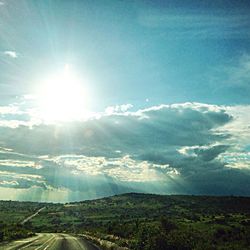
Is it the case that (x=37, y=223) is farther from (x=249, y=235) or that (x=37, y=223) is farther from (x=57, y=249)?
(x=249, y=235)

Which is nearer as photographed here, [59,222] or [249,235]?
[249,235]

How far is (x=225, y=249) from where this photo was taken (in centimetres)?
2044

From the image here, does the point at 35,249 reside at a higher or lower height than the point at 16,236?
lower

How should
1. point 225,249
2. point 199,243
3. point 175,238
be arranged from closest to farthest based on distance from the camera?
point 225,249 < point 199,243 < point 175,238

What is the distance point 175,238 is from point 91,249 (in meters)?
15.3

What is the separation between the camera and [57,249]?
37.1m

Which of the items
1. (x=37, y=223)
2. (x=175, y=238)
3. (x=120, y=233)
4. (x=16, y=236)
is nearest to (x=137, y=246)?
(x=175, y=238)

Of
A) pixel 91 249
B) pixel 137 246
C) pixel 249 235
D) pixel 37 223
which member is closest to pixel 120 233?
pixel 91 249

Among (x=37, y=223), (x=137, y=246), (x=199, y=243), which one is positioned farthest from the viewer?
(x=37, y=223)

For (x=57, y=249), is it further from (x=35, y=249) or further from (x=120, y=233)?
(x=120, y=233)

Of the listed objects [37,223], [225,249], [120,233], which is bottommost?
[225,249]

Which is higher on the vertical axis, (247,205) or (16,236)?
(247,205)

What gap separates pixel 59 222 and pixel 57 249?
486 ft

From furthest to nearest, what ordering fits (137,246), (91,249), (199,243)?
(91,249), (137,246), (199,243)
